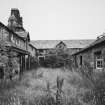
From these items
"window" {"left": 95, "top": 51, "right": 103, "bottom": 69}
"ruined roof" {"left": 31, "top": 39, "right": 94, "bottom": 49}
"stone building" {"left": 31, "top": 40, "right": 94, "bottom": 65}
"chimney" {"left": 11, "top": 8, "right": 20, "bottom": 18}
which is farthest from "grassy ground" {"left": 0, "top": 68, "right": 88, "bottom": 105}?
"ruined roof" {"left": 31, "top": 39, "right": 94, "bottom": 49}

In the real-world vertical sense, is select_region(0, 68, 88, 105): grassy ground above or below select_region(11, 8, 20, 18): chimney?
below

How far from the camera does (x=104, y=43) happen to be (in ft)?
19.8

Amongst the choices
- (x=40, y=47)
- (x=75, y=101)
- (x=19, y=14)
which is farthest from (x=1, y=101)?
(x=40, y=47)

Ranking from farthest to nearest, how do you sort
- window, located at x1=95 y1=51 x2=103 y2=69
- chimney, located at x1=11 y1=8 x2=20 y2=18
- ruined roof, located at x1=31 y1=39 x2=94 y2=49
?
ruined roof, located at x1=31 y1=39 x2=94 y2=49, chimney, located at x1=11 y1=8 x2=20 y2=18, window, located at x1=95 y1=51 x2=103 y2=69

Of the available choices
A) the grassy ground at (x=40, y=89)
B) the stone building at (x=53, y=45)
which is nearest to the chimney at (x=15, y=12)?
the stone building at (x=53, y=45)

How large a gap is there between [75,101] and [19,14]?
20.3m

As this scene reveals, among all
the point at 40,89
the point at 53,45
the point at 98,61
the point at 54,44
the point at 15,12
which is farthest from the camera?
the point at 54,44

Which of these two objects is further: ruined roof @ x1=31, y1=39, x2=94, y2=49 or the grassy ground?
ruined roof @ x1=31, y1=39, x2=94, y2=49

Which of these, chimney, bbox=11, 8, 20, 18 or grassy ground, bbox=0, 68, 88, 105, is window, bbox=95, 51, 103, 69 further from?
chimney, bbox=11, 8, 20, 18

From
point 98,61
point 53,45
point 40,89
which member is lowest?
point 40,89

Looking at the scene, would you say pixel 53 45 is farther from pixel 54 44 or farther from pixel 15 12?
pixel 15 12

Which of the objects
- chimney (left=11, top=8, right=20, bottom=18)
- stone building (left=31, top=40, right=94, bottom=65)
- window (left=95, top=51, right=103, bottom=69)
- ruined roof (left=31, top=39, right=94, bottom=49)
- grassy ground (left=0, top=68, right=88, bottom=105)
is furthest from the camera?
ruined roof (left=31, top=39, right=94, bottom=49)

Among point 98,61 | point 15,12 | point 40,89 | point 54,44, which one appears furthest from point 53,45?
point 40,89

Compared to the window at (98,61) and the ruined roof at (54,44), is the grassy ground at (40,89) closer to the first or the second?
the window at (98,61)
